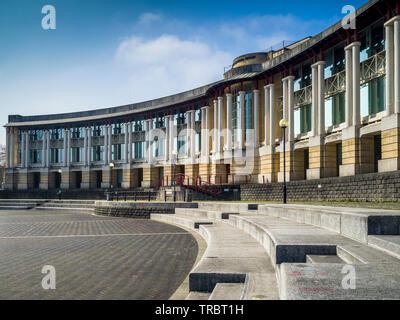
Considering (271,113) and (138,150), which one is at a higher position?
(271,113)

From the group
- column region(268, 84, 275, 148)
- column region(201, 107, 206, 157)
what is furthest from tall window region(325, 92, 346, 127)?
column region(201, 107, 206, 157)

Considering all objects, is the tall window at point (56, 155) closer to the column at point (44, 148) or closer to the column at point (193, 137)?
the column at point (44, 148)

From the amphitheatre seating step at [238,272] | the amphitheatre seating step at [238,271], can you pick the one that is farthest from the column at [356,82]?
the amphitheatre seating step at [238,272]

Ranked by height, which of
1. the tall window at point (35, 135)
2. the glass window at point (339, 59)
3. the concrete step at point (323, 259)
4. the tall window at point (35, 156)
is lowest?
the concrete step at point (323, 259)

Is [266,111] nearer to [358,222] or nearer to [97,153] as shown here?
[358,222]

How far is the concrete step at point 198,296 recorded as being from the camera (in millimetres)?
5328

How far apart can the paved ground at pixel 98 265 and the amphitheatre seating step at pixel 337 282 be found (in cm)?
253

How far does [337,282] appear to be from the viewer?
397cm

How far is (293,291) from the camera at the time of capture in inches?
144

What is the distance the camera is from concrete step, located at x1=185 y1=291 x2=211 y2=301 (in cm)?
533

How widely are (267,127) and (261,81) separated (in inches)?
202

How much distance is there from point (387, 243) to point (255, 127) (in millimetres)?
31225

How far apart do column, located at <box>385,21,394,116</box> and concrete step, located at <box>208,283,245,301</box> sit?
62.5 ft

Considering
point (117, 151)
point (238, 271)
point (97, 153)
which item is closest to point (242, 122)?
point (117, 151)
